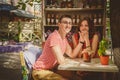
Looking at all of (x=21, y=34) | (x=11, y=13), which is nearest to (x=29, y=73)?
(x=11, y=13)

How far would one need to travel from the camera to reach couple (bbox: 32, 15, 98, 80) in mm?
4516

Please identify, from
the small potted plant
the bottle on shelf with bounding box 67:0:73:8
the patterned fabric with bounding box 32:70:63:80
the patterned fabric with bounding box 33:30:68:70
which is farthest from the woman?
the bottle on shelf with bounding box 67:0:73:8

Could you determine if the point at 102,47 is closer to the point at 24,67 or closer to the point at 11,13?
the point at 24,67

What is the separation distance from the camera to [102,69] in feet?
13.8

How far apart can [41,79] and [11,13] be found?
10.4 meters

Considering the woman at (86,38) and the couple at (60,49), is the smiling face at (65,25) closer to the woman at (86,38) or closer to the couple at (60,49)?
the couple at (60,49)

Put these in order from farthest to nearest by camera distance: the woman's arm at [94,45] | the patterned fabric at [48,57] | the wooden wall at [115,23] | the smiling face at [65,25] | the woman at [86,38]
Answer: the woman's arm at [94,45] < the woman at [86,38] < the smiling face at [65,25] < the patterned fabric at [48,57] < the wooden wall at [115,23]

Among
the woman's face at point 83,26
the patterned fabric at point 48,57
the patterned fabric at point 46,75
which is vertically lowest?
the patterned fabric at point 46,75

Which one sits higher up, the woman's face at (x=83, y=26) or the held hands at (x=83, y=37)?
the woman's face at (x=83, y=26)

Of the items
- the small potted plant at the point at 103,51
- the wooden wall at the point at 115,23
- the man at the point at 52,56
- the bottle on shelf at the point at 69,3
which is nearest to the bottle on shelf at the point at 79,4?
the bottle on shelf at the point at 69,3

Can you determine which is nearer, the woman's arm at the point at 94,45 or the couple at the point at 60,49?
the couple at the point at 60,49

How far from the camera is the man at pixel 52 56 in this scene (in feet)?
14.8

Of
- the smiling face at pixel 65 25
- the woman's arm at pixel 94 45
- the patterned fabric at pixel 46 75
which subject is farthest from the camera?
the woman's arm at pixel 94 45

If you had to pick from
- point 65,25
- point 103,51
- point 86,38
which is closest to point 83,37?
point 86,38
